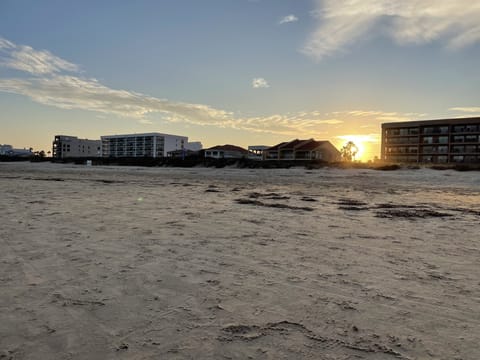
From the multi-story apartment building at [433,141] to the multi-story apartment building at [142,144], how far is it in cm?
8798

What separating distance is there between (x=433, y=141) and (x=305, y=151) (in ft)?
81.0

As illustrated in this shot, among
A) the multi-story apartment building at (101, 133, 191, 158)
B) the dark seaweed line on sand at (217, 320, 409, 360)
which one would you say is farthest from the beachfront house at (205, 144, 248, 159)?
the dark seaweed line on sand at (217, 320, 409, 360)

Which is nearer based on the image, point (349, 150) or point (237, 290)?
point (237, 290)

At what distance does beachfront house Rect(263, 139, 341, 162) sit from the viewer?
66375 millimetres

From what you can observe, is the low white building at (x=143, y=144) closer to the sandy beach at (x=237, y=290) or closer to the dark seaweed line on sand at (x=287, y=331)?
the sandy beach at (x=237, y=290)

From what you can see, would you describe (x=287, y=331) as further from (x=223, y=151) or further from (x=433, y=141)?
(x=223, y=151)

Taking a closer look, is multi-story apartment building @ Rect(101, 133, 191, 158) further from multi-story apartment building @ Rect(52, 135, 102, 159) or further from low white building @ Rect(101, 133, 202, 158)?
multi-story apartment building @ Rect(52, 135, 102, 159)

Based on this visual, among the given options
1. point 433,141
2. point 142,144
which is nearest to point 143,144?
point 142,144

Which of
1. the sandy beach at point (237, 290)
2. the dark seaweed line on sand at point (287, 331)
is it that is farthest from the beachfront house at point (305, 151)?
the dark seaweed line on sand at point (287, 331)

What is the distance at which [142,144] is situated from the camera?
13900cm

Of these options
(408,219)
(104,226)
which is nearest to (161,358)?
(104,226)

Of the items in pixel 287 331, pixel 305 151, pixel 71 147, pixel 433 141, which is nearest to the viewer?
pixel 287 331

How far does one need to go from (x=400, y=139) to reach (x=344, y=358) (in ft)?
240

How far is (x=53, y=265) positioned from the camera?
413 centimetres
